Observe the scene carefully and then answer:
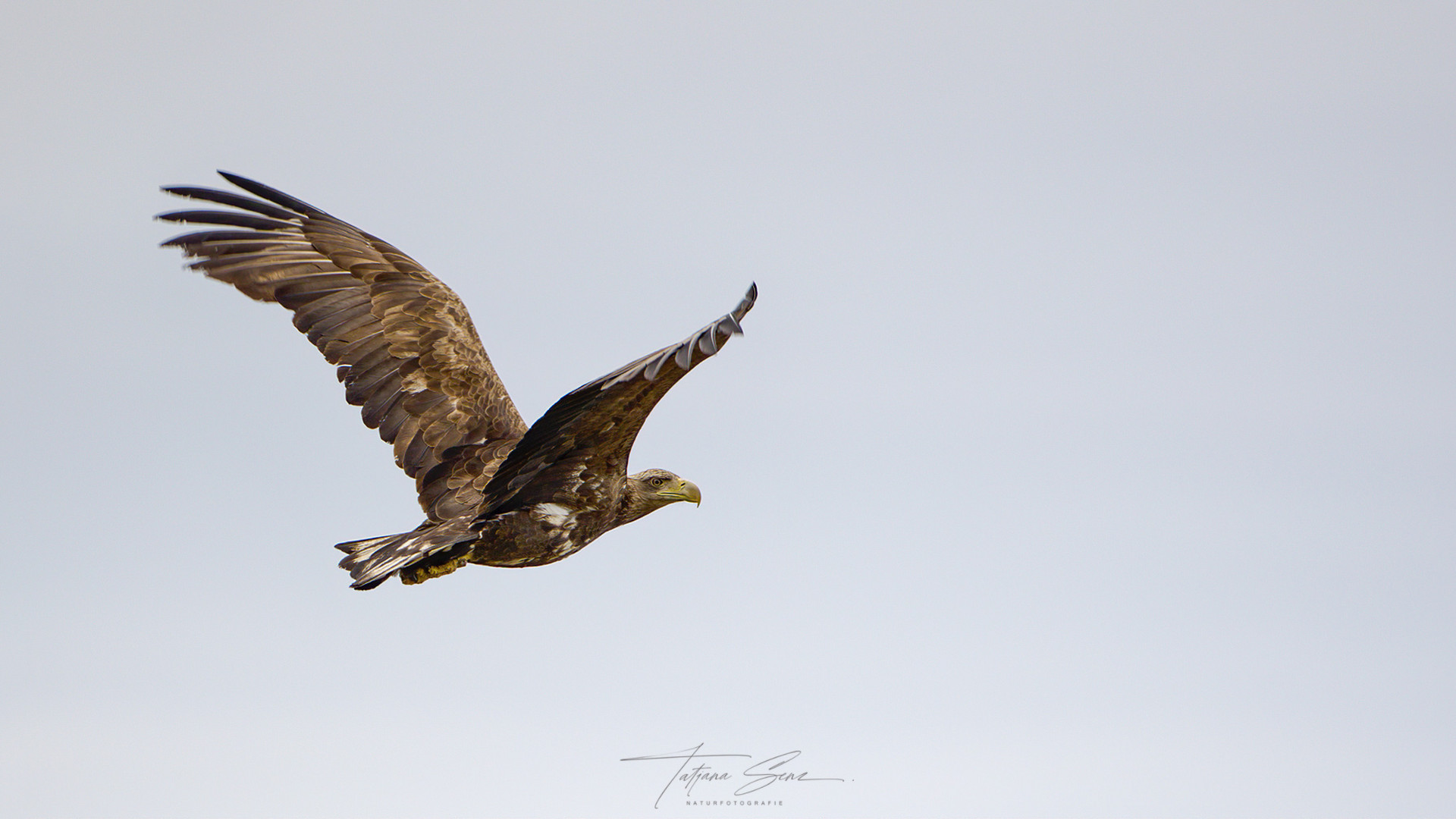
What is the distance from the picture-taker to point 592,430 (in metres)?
9.16

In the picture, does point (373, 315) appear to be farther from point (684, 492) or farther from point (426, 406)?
point (684, 492)

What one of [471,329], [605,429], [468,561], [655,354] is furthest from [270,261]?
[655,354]

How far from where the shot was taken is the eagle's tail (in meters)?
9.25

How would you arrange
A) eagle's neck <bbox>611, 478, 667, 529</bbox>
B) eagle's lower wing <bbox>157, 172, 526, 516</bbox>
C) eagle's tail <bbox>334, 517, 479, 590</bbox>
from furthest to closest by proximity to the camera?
eagle's lower wing <bbox>157, 172, 526, 516</bbox>, eagle's neck <bbox>611, 478, 667, 529</bbox>, eagle's tail <bbox>334, 517, 479, 590</bbox>

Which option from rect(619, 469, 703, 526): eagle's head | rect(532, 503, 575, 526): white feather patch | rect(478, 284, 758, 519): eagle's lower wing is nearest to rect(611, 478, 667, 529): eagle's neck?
rect(619, 469, 703, 526): eagle's head

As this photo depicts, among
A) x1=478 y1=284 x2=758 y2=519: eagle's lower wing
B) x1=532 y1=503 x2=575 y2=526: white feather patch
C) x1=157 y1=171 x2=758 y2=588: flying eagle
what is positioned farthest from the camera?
x1=532 y1=503 x2=575 y2=526: white feather patch

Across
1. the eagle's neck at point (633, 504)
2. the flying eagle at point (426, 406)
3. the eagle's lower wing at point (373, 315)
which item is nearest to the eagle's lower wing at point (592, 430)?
the flying eagle at point (426, 406)

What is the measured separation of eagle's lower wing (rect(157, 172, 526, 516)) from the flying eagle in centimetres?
1

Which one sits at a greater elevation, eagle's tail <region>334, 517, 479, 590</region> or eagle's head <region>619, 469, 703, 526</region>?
eagle's head <region>619, 469, 703, 526</region>

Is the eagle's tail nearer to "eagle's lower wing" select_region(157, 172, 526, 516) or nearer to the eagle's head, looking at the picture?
"eagle's lower wing" select_region(157, 172, 526, 516)

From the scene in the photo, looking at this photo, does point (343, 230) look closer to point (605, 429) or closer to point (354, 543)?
point (354, 543)

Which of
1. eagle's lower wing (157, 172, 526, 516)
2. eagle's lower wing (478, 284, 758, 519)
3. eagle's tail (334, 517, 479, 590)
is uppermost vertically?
eagle's lower wing (157, 172, 526, 516)

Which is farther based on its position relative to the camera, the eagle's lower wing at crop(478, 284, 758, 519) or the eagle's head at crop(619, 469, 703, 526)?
the eagle's head at crop(619, 469, 703, 526)

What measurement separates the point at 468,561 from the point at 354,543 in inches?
36.0
